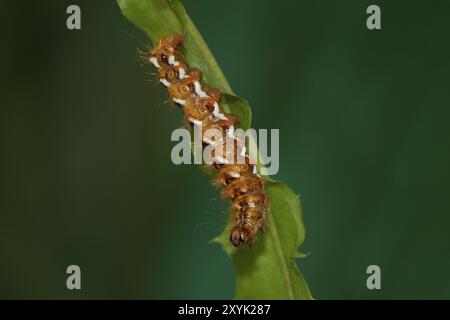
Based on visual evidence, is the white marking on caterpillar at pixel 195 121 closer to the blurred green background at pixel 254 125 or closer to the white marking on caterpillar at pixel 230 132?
the white marking on caterpillar at pixel 230 132

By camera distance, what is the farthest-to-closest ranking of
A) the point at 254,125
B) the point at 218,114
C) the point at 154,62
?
the point at 254,125, the point at 154,62, the point at 218,114

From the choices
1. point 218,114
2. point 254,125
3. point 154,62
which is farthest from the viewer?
point 254,125

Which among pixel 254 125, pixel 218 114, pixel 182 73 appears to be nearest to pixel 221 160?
pixel 218 114

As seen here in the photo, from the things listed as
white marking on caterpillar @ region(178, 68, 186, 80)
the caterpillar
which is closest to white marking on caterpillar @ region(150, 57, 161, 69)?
the caterpillar

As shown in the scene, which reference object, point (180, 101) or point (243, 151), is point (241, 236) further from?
point (180, 101)

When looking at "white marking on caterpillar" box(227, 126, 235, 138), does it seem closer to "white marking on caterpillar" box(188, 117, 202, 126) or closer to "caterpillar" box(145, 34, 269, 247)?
"caterpillar" box(145, 34, 269, 247)

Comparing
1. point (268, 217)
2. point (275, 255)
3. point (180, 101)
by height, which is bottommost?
point (275, 255)
